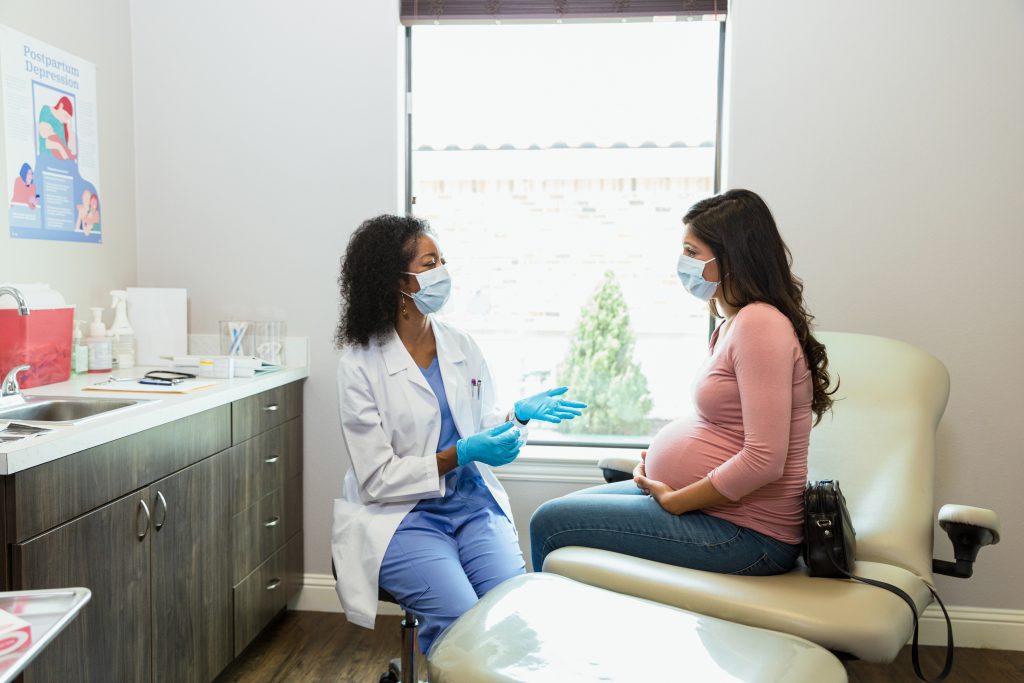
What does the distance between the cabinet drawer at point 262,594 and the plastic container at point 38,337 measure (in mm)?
773

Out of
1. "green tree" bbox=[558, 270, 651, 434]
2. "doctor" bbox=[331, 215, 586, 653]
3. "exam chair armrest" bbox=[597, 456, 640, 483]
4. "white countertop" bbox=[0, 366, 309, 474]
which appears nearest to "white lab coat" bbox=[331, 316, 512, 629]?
"doctor" bbox=[331, 215, 586, 653]

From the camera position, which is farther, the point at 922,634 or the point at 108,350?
the point at 922,634

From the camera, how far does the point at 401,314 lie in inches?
80.7

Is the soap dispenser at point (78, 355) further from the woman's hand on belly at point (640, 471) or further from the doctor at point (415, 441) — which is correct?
the woman's hand on belly at point (640, 471)

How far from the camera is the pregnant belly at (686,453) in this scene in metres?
1.63

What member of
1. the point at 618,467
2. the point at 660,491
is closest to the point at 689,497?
the point at 660,491

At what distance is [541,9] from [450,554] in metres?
1.77

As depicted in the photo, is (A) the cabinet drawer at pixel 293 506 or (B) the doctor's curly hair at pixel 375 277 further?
(A) the cabinet drawer at pixel 293 506

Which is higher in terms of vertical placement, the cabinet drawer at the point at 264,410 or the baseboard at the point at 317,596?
the cabinet drawer at the point at 264,410

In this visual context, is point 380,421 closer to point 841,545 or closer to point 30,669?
point 30,669

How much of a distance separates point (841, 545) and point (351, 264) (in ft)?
4.28

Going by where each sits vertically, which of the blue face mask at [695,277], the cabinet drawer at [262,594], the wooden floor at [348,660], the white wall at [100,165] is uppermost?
the white wall at [100,165]

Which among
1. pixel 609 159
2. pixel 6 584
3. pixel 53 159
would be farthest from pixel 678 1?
pixel 6 584

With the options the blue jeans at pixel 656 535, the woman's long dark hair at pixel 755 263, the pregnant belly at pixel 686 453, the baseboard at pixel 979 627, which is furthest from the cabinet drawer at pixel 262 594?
the baseboard at pixel 979 627
